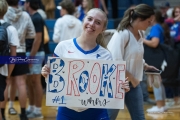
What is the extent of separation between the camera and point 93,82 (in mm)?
4059

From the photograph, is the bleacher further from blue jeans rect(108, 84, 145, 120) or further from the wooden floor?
blue jeans rect(108, 84, 145, 120)

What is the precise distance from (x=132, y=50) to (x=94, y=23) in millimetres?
976

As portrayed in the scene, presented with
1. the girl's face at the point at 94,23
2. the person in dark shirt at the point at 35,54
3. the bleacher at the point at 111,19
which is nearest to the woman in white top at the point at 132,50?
the girl's face at the point at 94,23

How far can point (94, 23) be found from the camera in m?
4.08

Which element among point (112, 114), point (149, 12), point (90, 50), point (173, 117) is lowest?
point (173, 117)

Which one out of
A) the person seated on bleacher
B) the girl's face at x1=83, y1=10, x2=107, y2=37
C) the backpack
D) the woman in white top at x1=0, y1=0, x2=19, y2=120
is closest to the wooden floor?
the person seated on bleacher

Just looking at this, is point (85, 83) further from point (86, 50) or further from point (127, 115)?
point (127, 115)

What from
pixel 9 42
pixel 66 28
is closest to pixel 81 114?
pixel 9 42

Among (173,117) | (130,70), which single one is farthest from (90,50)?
(173,117)

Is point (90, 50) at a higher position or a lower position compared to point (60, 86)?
higher

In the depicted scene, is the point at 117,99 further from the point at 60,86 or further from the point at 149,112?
the point at 149,112

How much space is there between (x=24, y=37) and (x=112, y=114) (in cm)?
284

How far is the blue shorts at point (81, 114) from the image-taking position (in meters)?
4.02

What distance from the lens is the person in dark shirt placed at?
7656 mm
